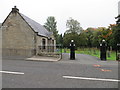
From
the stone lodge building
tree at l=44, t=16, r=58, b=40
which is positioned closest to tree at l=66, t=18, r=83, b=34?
tree at l=44, t=16, r=58, b=40

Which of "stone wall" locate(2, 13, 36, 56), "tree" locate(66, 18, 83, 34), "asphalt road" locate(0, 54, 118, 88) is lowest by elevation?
"asphalt road" locate(0, 54, 118, 88)

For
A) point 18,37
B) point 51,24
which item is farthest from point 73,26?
point 18,37

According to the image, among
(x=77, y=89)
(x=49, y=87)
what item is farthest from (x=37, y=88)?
(x=77, y=89)

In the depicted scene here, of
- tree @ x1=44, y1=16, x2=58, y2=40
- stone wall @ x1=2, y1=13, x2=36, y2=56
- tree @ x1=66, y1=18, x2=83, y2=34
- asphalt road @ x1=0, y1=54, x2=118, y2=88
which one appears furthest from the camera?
tree @ x1=44, y1=16, x2=58, y2=40

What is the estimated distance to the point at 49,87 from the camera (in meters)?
4.32

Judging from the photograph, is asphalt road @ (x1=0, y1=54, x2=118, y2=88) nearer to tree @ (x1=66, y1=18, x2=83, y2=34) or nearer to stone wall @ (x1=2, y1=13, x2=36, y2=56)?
stone wall @ (x1=2, y1=13, x2=36, y2=56)

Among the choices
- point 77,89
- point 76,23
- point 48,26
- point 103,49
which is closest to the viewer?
point 77,89

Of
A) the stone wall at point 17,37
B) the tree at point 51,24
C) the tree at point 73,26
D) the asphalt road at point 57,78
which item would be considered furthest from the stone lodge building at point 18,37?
the tree at point 51,24

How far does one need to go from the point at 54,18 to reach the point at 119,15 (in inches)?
1633

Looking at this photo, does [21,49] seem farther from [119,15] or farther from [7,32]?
[119,15]

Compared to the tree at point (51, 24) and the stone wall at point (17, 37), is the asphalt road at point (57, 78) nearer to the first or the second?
the stone wall at point (17, 37)

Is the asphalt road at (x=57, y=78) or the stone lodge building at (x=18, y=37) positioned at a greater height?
the stone lodge building at (x=18, y=37)

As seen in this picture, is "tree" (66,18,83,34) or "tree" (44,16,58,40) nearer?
"tree" (66,18,83,34)

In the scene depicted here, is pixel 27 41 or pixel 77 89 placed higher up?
pixel 27 41
